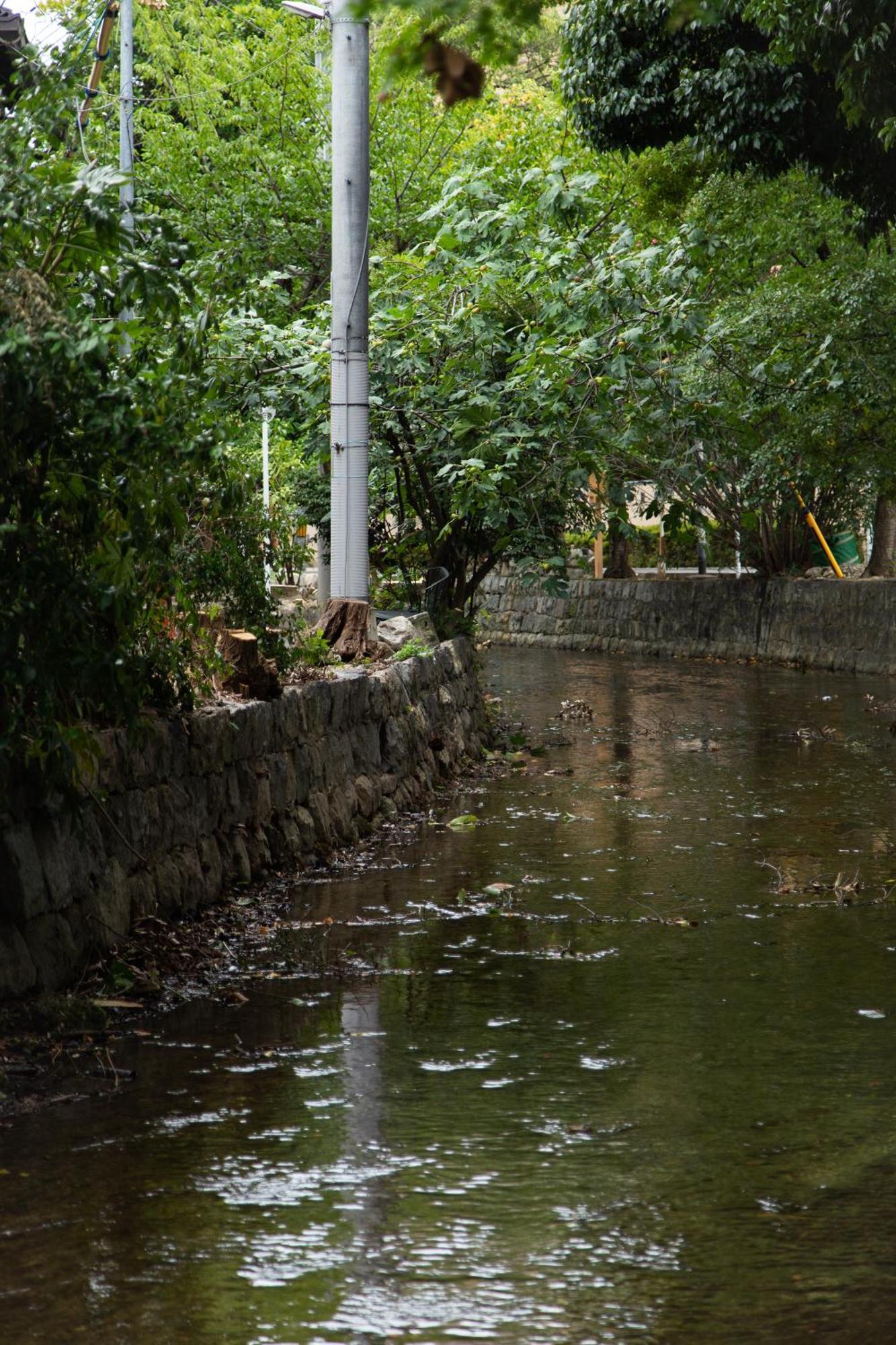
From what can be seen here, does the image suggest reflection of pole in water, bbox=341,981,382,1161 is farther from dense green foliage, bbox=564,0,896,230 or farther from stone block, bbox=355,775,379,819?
dense green foliage, bbox=564,0,896,230

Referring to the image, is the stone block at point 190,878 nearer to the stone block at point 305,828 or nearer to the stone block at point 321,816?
the stone block at point 305,828

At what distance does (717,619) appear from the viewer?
→ 28.2 meters

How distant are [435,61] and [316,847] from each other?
7.27 metres

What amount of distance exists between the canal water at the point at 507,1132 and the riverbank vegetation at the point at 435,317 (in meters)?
1.62

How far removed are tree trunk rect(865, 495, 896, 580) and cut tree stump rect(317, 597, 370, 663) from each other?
1633 cm

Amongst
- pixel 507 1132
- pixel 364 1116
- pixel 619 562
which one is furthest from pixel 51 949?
pixel 619 562

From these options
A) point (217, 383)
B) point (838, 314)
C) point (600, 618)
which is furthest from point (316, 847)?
point (600, 618)

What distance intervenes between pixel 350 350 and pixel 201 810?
5.36m

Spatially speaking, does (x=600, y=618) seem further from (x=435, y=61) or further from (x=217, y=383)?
(x=435, y=61)

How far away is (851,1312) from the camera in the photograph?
4.05 meters

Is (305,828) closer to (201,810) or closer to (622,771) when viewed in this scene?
(201,810)

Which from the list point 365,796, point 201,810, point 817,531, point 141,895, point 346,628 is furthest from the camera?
point 817,531

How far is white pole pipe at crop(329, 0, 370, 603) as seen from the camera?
41.3ft

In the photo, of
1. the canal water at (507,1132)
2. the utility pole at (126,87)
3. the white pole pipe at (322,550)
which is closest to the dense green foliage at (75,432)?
the canal water at (507,1132)
